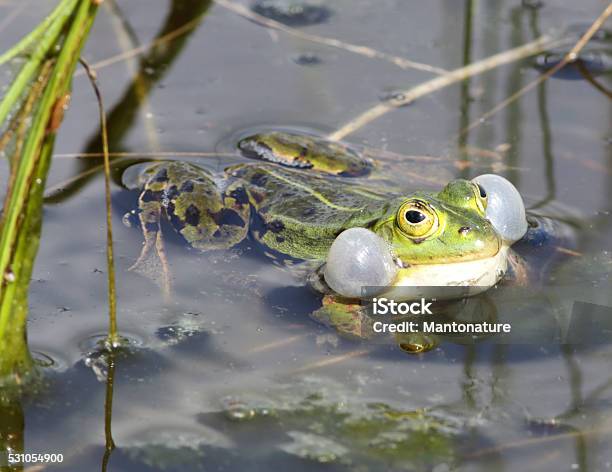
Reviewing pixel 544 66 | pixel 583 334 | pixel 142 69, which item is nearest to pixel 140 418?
pixel 583 334

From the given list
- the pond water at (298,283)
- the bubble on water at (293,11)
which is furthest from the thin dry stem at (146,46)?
the bubble on water at (293,11)

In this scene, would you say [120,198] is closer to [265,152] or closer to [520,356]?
[265,152]

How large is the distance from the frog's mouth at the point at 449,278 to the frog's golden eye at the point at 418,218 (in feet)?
0.62

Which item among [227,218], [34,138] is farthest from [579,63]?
[34,138]

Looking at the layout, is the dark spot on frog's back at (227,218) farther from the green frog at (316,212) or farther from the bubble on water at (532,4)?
the bubble on water at (532,4)

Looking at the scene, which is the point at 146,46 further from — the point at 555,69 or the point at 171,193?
the point at 555,69

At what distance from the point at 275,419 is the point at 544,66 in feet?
12.8

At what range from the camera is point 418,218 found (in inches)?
176

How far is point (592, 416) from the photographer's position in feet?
12.0

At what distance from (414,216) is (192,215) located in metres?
1.35

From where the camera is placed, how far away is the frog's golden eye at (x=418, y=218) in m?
4.45

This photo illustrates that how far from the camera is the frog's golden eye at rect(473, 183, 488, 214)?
15.0ft

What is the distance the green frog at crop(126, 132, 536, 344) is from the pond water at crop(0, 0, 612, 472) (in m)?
0.15

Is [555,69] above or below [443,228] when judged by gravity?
above
